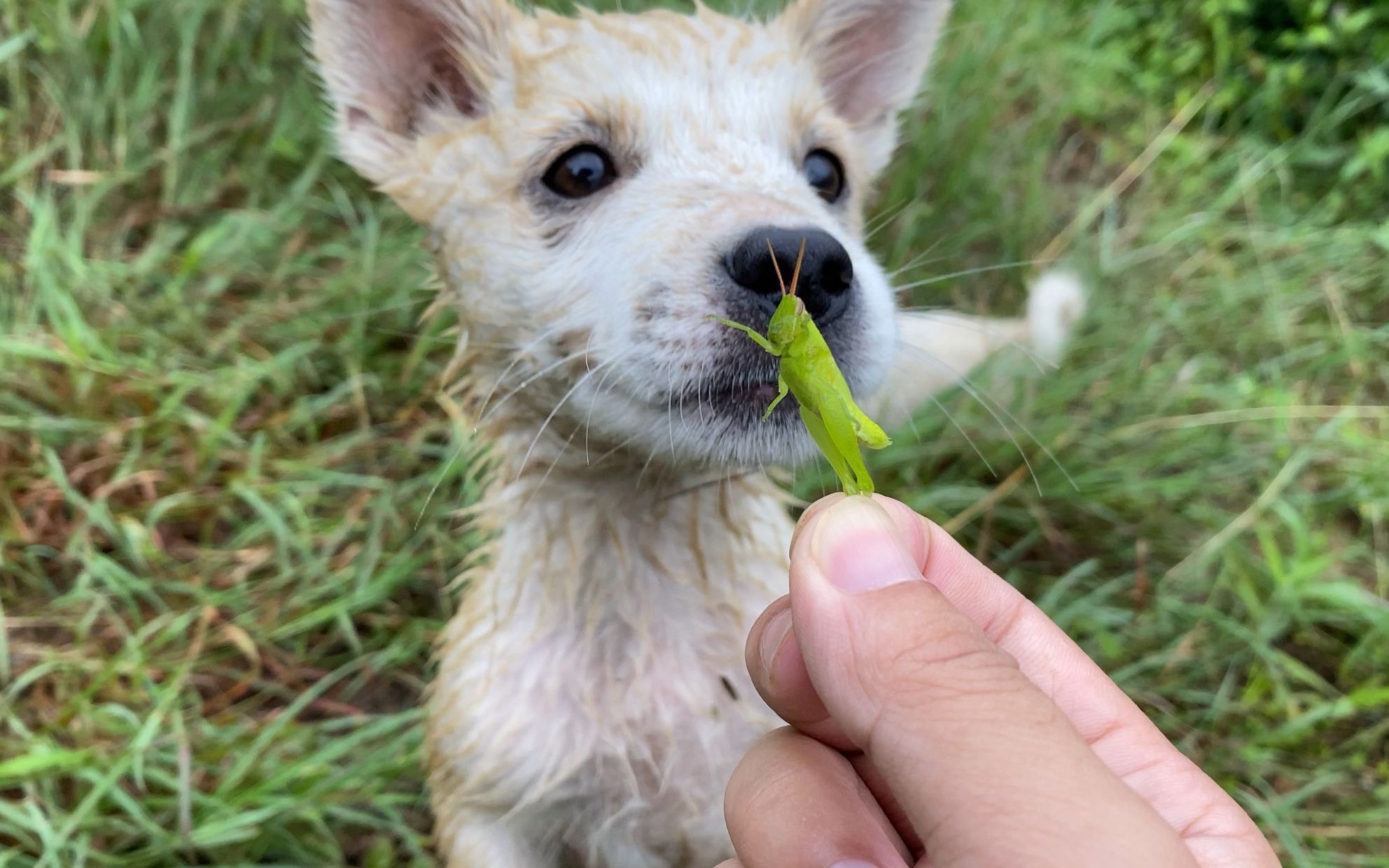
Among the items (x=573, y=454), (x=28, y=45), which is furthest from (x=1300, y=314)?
(x=28, y=45)

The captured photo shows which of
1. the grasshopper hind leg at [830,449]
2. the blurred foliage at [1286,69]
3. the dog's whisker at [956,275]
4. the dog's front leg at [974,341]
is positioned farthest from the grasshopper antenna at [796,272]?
the blurred foliage at [1286,69]

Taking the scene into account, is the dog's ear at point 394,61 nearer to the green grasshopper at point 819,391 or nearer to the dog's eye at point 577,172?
the dog's eye at point 577,172

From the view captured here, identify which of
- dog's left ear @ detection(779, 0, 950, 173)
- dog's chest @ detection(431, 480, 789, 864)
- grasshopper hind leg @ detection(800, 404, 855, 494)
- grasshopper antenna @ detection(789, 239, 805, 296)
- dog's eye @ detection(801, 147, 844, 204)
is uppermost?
dog's left ear @ detection(779, 0, 950, 173)

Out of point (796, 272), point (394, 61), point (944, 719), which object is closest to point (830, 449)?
point (796, 272)

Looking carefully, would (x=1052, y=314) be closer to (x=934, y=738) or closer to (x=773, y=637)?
(x=773, y=637)

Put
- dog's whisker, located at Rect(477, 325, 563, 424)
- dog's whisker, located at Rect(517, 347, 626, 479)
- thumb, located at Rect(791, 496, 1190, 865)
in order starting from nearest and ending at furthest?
thumb, located at Rect(791, 496, 1190, 865) < dog's whisker, located at Rect(517, 347, 626, 479) < dog's whisker, located at Rect(477, 325, 563, 424)

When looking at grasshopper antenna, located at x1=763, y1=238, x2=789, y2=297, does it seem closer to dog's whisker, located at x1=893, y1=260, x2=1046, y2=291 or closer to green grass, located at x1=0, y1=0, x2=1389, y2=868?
dog's whisker, located at x1=893, y1=260, x2=1046, y2=291

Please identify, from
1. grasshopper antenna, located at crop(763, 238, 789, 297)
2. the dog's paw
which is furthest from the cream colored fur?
the dog's paw
